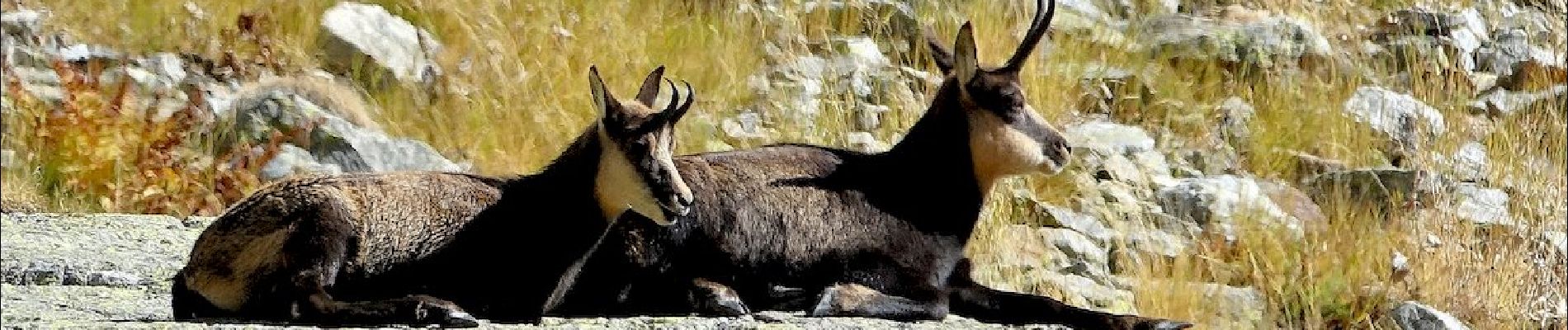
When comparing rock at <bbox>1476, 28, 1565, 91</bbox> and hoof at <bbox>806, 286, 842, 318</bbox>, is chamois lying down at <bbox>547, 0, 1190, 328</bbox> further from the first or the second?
rock at <bbox>1476, 28, 1565, 91</bbox>

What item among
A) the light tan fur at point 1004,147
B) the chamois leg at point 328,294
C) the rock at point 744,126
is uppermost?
the light tan fur at point 1004,147

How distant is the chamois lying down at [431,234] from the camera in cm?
726

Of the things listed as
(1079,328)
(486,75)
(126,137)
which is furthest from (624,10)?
(1079,328)

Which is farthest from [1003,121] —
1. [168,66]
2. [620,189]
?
[168,66]

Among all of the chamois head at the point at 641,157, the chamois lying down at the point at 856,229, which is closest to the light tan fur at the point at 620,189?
the chamois head at the point at 641,157

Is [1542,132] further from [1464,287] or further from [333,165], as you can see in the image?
[333,165]

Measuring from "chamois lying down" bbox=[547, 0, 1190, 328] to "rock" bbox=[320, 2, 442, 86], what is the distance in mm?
3901

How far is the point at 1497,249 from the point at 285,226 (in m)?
5.89

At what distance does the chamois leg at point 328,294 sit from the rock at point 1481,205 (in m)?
5.74

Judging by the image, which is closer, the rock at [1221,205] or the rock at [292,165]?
the rock at [292,165]

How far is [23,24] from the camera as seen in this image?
11992 millimetres

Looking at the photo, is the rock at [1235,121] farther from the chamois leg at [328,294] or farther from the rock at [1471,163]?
the chamois leg at [328,294]

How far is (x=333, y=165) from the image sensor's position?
10.7 metres

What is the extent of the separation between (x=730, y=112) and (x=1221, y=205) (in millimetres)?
2282
